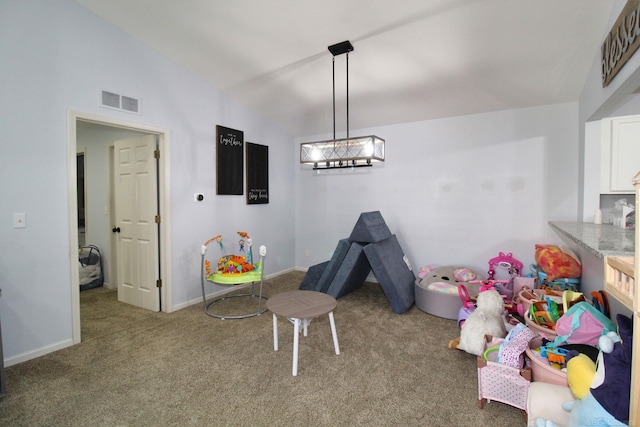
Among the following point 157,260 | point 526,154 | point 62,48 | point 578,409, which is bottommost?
point 578,409

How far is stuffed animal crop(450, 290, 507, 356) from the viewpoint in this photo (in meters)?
2.38

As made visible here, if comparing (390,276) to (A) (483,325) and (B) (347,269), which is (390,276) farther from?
(A) (483,325)

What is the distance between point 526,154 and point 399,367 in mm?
2938

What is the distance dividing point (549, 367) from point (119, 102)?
13.0 feet

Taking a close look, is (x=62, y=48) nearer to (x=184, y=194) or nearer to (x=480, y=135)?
(x=184, y=194)

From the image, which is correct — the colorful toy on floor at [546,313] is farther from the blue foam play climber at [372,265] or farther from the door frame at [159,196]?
the door frame at [159,196]

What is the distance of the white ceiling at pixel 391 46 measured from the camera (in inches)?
96.7

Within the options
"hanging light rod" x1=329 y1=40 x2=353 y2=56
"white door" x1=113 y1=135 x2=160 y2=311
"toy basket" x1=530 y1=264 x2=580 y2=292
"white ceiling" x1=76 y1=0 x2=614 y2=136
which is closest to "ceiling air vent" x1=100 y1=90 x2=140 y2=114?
"white door" x1=113 y1=135 x2=160 y2=311

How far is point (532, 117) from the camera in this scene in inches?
143

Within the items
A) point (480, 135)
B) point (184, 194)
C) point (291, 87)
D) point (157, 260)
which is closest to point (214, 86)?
point (291, 87)

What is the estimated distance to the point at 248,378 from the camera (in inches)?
88.4

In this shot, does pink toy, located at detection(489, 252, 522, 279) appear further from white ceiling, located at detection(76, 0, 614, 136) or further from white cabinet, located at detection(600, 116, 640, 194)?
white ceiling, located at detection(76, 0, 614, 136)

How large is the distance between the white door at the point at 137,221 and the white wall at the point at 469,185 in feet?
8.53

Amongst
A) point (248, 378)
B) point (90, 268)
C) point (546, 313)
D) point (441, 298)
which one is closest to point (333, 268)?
point (441, 298)
